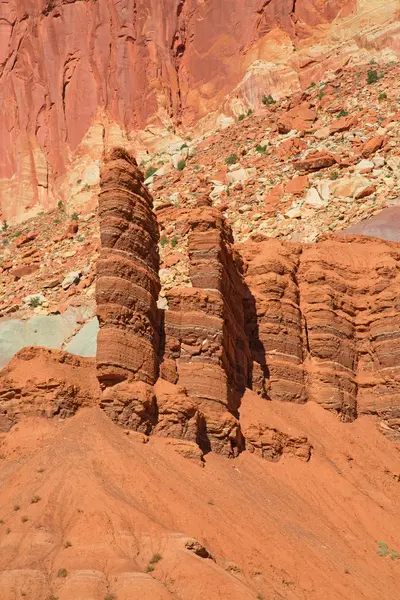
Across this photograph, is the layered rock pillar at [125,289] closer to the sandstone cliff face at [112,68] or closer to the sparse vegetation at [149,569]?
the sparse vegetation at [149,569]

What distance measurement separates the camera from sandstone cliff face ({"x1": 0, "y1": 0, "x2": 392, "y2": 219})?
65438 millimetres

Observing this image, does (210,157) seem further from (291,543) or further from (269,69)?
(291,543)

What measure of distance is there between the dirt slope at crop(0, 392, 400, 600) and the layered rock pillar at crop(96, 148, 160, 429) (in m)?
1.04

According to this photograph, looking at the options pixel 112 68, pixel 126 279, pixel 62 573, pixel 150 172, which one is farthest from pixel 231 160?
A: pixel 62 573

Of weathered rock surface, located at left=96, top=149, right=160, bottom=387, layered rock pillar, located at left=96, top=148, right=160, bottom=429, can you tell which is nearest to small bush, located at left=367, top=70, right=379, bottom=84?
weathered rock surface, located at left=96, top=149, right=160, bottom=387

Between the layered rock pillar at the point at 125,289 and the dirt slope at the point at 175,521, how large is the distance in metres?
1.04

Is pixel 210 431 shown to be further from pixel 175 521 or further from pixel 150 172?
pixel 150 172

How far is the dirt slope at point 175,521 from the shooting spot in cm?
1208

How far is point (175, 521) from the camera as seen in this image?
48.1 feet

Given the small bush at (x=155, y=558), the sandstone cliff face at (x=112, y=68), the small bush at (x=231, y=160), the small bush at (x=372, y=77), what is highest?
the sandstone cliff face at (x=112, y=68)

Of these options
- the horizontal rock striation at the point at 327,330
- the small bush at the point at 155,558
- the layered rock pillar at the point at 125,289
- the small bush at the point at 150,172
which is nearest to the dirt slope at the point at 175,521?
the small bush at the point at 155,558

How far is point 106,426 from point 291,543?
4716mm

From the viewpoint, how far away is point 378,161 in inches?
1692

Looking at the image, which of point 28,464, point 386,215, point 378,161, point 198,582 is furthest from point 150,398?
point 378,161
